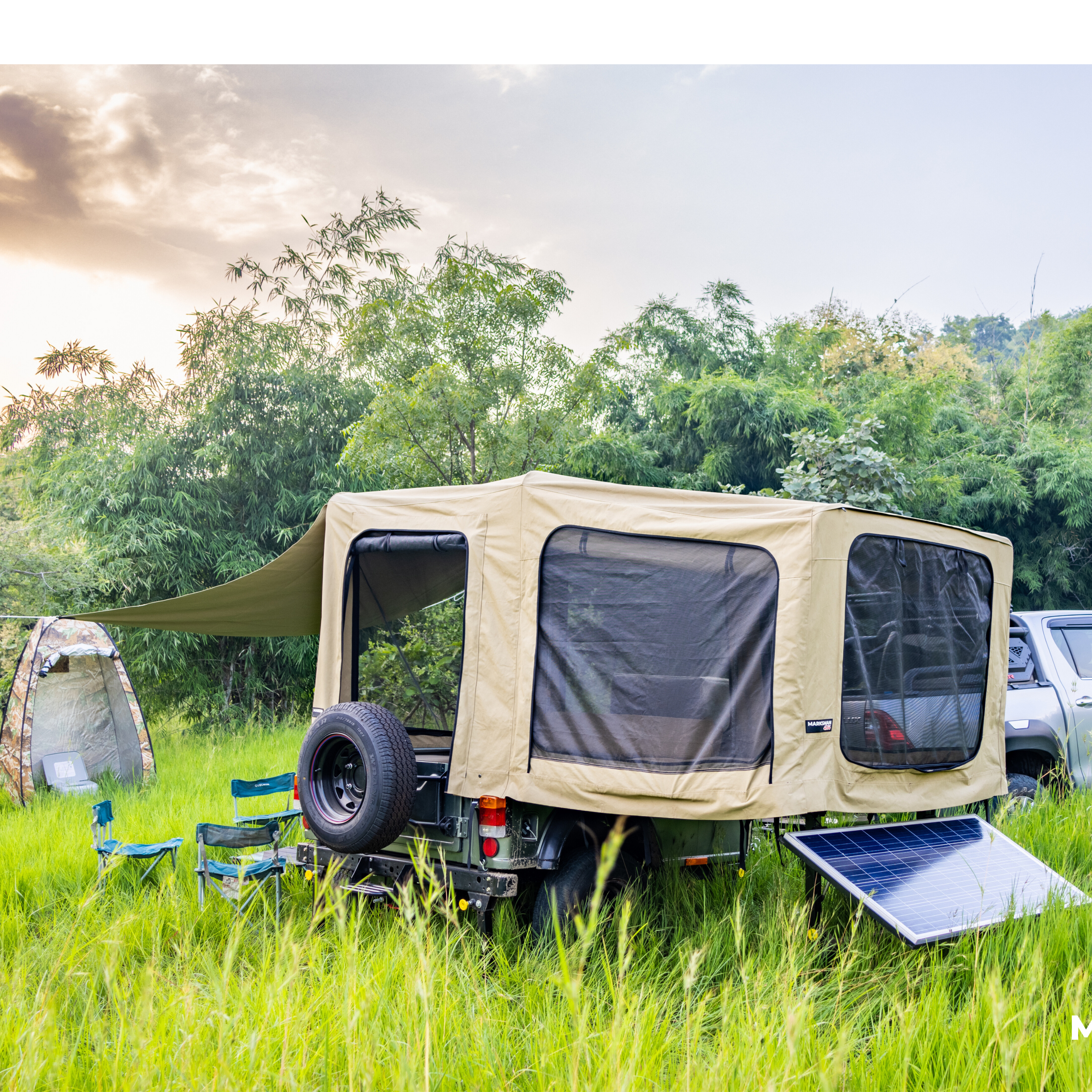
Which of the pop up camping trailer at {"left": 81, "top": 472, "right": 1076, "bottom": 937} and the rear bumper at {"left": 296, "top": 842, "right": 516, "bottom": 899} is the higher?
the pop up camping trailer at {"left": 81, "top": 472, "right": 1076, "bottom": 937}

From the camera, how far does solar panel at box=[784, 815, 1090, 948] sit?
10.7 ft

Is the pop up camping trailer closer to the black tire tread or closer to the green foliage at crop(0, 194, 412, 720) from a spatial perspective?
the black tire tread

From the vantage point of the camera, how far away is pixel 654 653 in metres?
4.02

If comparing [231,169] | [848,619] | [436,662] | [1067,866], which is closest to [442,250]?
[231,169]

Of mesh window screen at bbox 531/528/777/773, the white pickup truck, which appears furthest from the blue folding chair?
the white pickup truck

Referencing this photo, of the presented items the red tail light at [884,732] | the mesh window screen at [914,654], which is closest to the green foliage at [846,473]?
the mesh window screen at [914,654]

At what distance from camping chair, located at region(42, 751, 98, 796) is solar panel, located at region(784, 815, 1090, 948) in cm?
702

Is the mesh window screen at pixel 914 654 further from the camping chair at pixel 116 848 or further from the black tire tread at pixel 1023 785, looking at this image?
the camping chair at pixel 116 848

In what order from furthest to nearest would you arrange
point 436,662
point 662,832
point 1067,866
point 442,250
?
point 442,250, point 436,662, point 1067,866, point 662,832

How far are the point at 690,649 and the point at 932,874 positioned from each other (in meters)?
1.40

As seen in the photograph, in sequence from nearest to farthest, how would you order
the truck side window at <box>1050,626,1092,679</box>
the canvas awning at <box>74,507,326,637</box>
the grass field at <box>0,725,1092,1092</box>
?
the grass field at <box>0,725,1092,1092</box> < the canvas awning at <box>74,507,326,637</box> < the truck side window at <box>1050,626,1092,679</box>

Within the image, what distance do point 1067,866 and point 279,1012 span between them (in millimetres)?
4208

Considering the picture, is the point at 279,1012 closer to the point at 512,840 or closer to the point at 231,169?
the point at 512,840

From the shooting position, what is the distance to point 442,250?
1229 centimetres
